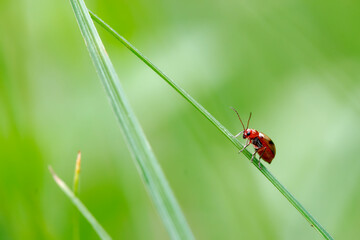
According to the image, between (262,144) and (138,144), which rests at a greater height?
(262,144)

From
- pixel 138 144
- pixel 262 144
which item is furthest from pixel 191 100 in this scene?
pixel 262 144

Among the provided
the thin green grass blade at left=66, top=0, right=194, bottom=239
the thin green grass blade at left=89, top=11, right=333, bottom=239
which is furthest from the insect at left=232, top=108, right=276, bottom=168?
the thin green grass blade at left=66, top=0, right=194, bottom=239

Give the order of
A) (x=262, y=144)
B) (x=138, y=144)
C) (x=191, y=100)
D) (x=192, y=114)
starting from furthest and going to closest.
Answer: (x=192, y=114) < (x=262, y=144) < (x=191, y=100) < (x=138, y=144)

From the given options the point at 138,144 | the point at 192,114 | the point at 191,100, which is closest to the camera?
the point at 138,144

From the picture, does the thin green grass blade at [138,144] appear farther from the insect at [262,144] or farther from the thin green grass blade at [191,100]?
the insect at [262,144]

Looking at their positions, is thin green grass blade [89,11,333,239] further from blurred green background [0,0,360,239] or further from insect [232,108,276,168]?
blurred green background [0,0,360,239]

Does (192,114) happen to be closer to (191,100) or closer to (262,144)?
(262,144)
